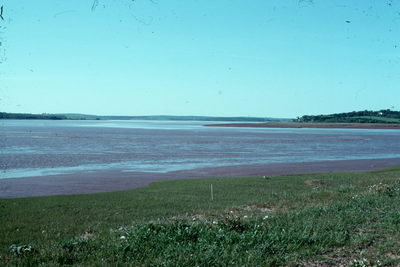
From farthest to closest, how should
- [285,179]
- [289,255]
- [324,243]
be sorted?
[285,179] < [324,243] < [289,255]

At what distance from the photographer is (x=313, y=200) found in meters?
16.1

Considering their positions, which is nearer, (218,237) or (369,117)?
(218,237)

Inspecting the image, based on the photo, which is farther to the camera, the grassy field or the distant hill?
the distant hill

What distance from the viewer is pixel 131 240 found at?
8.40 m

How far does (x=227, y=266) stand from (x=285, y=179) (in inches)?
798

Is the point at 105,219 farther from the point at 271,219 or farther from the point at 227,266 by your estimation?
the point at 227,266

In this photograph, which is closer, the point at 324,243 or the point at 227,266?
the point at 227,266

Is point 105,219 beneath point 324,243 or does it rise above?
beneath

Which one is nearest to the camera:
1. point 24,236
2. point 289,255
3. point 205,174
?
point 289,255

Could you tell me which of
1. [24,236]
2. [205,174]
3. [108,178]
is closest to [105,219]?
[24,236]

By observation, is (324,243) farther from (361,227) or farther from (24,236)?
(24,236)

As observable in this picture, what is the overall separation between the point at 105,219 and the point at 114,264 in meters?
8.23

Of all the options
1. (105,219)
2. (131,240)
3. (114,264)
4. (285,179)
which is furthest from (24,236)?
(285,179)

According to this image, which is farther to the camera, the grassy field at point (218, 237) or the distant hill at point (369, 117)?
the distant hill at point (369, 117)
